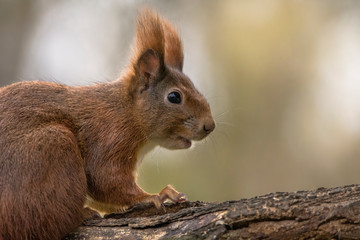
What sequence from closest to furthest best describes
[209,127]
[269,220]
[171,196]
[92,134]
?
1. [269,220]
2. [171,196]
3. [92,134]
4. [209,127]

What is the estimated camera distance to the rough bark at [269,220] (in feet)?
6.49

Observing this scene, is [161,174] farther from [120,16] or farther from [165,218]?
[165,218]

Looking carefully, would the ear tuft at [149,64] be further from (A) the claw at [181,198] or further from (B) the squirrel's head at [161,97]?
(A) the claw at [181,198]

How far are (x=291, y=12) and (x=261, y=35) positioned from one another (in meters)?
0.57

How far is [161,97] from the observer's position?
3.09 metres

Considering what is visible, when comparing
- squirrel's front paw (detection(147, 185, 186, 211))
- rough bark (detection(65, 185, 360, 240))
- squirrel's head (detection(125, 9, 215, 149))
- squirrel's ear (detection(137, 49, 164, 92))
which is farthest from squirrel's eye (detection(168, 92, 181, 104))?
rough bark (detection(65, 185, 360, 240))

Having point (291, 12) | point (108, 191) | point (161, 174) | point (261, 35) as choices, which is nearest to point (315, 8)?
point (291, 12)

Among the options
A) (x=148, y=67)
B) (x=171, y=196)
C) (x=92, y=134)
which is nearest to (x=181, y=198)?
(x=171, y=196)

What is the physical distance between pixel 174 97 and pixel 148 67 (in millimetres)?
248

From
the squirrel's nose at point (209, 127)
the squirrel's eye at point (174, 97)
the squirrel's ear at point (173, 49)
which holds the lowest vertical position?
the squirrel's nose at point (209, 127)

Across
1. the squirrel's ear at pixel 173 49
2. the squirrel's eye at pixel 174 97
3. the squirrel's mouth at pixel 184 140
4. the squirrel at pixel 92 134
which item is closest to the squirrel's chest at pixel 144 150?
the squirrel at pixel 92 134

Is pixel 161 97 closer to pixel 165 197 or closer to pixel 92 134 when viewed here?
pixel 92 134

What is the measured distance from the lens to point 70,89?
9.81 feet

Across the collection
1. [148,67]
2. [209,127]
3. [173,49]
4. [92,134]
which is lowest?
[92,134]
